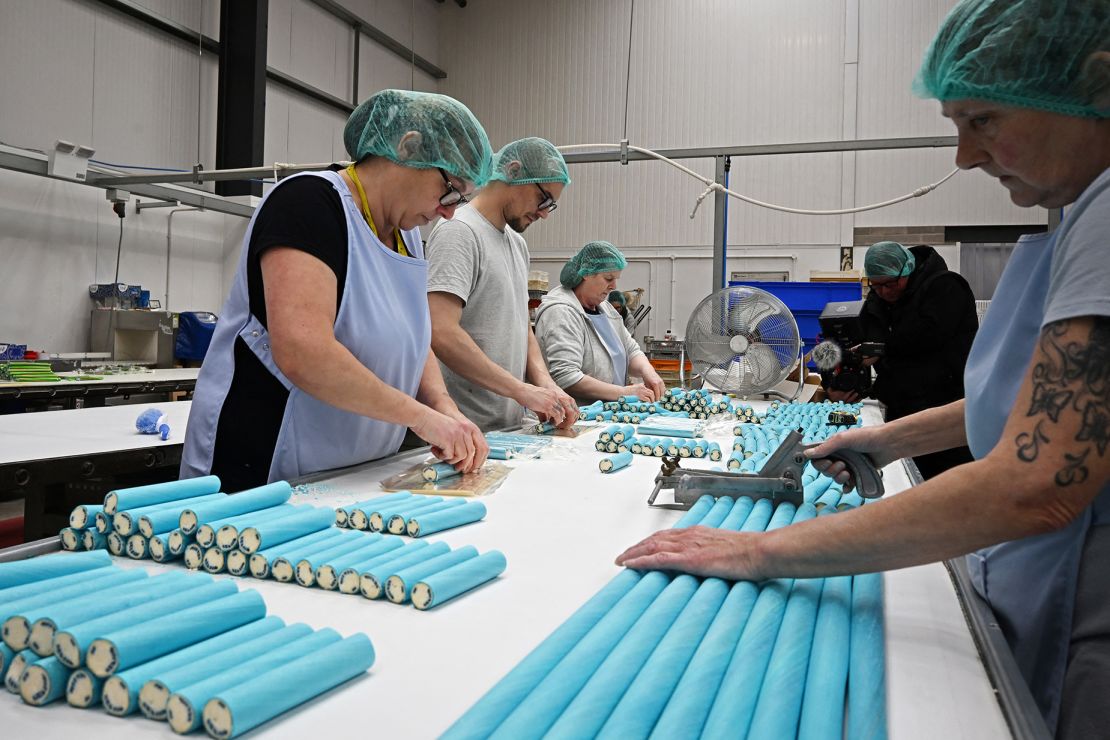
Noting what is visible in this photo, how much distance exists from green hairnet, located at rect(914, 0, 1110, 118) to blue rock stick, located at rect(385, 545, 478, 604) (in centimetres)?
90

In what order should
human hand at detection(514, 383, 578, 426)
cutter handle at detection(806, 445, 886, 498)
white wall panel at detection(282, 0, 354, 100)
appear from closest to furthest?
cutter handle at detection(806, 445, 886, 498)
human hand at detection(514, 383, 578, 426)
white wall panel at detection(282, 0, 354, 100)

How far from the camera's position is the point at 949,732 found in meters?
0.66

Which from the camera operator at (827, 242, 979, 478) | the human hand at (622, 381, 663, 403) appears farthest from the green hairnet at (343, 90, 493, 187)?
the camera operator at (827, 242, 979, 478)

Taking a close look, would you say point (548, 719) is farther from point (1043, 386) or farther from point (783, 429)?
point (783, 429)

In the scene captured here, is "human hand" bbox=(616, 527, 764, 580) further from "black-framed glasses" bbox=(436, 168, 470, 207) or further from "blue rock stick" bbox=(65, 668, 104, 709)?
"black-framed glasses" bbox=(436, 168, 470, 207)

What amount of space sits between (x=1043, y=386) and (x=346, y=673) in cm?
76

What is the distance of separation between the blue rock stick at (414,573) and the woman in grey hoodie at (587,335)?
232cm

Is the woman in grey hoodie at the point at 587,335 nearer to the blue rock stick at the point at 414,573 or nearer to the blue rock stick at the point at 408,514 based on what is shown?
the blue rock stick at the point at 408,514

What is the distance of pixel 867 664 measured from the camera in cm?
75

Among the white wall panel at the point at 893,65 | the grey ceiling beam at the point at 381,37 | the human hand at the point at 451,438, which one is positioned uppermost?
the grey ceiling beam at the point at 381,37

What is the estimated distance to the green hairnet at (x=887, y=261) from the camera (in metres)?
3.72

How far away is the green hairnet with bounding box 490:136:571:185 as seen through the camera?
255 cm

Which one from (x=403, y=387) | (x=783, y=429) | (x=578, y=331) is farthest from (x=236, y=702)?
(x=578, y=331)

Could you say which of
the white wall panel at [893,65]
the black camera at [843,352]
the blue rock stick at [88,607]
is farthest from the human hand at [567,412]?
the white wall panel at [893,65]
